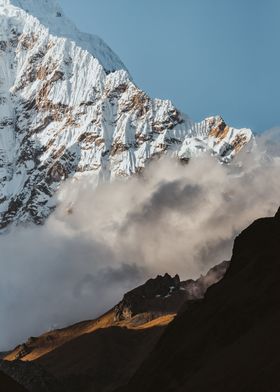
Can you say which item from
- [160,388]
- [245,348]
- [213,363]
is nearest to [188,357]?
[160,388]

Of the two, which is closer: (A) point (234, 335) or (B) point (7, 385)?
(B) point (7, 385)

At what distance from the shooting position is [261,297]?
72062mm

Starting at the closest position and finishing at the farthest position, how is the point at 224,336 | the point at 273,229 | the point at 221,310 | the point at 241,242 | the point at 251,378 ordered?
the point at 251,378
the point at 224,336
the point at 221,310
the point at 273,229
the point at 241,242

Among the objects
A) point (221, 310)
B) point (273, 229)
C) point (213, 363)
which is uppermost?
point (273, 229)

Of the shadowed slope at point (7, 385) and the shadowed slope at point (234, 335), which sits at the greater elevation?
the shadowed slope at point (7, 385)

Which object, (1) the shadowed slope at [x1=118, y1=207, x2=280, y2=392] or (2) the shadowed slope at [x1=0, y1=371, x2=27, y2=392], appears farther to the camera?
(2) the shadowed slope at [x1=0, y1=371, x2=27, y2=392]

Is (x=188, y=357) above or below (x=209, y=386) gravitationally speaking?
above

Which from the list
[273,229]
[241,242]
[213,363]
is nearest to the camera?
[213,363]

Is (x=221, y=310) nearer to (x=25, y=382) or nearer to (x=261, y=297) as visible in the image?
(x=261, y=297)

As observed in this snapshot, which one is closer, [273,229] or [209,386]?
[209,386]

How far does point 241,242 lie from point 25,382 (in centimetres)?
9545

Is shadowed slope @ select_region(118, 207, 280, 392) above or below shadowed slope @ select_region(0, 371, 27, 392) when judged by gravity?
below

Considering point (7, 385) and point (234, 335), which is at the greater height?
point (7, 385)

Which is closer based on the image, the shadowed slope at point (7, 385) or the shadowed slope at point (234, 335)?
the shadowed slope at point (234, 335)
